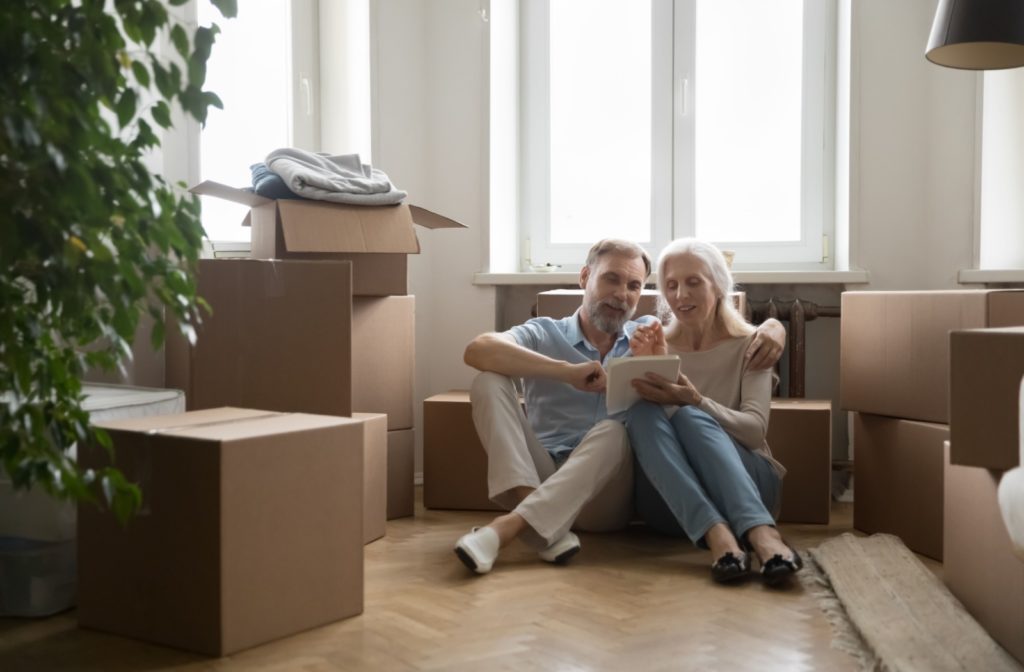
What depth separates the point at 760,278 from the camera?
3512 millimetres

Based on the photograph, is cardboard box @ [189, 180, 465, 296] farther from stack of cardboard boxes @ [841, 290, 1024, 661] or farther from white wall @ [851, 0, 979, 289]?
white wall @ [851, 0, 979, 289]

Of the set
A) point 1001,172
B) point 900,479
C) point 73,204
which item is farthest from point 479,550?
point 1001,172

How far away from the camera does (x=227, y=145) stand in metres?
3.31

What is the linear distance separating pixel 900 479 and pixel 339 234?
155cm

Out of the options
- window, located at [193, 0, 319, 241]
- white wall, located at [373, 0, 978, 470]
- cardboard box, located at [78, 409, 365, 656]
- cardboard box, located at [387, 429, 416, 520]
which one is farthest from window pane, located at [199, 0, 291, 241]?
cardboard box, located at [78, 409, 365, 656]

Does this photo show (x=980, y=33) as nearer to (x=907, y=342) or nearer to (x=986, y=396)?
(x=907, y=342)

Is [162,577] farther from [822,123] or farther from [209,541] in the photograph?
[822,123]

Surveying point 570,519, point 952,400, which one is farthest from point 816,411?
point 952,400

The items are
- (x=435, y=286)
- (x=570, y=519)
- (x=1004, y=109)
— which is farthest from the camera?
(x=435, y=286)

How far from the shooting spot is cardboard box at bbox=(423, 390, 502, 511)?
318 centimetres

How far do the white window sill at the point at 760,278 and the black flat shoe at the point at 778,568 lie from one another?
1.37m

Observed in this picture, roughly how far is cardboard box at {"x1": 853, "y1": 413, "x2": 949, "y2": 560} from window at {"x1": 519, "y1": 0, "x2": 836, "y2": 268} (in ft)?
3.56

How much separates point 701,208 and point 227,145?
167cm

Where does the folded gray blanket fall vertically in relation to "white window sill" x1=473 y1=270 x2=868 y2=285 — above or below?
above
